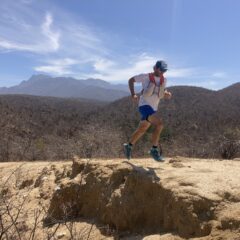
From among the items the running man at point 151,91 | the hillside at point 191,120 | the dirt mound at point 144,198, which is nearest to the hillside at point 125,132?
the hillside at point 191,120

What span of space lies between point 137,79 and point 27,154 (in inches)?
356

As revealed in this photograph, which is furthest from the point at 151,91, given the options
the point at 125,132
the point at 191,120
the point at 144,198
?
the point at 191,120

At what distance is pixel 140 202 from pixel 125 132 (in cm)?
1489

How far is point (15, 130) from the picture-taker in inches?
1232

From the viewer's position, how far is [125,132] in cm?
2088

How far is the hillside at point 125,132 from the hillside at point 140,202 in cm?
567

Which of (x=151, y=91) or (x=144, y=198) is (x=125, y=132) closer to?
(x=151, y=91)

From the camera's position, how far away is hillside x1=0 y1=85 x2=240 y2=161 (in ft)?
48.5

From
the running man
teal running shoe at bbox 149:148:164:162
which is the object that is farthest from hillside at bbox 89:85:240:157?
the running man

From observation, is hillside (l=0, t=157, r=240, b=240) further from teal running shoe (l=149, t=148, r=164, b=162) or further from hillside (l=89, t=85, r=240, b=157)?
hillside (l=89, t=85, r=240, b=157)

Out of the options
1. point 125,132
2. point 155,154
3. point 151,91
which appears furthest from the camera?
point 125,132

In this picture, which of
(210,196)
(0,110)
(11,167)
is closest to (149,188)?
(210,196)

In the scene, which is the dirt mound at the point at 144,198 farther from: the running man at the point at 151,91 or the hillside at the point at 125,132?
the hillside at the point at 125,132

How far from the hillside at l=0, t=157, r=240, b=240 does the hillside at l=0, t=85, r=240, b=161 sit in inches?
223
